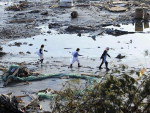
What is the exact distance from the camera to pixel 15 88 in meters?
17.3

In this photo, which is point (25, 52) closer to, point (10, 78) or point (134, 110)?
point (10, 78)

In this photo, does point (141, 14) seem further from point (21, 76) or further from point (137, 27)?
point (21, 76)

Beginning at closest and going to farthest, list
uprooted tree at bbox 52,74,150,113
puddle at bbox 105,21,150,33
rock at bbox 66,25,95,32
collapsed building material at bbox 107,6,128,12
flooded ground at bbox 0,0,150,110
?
uprooted tree at bbox 52,74,150,113 → flooded ground at bbox 0,0,150,110 → puddle at bbox 105,21,150,33 → rock at bbox 66,25,95,32 → collapsed building material at bbox 107,6,128,12

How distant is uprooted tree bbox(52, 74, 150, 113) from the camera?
340 inches

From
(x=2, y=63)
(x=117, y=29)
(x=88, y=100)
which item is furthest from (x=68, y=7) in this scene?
(x=88, y=100)

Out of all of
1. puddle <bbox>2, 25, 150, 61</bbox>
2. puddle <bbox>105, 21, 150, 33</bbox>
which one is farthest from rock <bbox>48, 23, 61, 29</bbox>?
puddle <bbox>105, 21, 150, 33</bbox>

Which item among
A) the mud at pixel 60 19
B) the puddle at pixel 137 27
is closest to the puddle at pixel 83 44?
the puddle at pixel 137 27

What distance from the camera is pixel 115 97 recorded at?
8.64m

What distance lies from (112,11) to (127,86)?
35.1 m

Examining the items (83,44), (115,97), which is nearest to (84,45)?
(83,44)

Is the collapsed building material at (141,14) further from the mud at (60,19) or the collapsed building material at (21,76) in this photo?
the collapsed building material at (21,76)

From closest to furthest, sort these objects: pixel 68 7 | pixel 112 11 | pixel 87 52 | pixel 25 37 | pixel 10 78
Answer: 1. pixel 10 78
2. pixel 87 52
3. pixel 25 37
4. pixel 112 11
5. pixel 68 7

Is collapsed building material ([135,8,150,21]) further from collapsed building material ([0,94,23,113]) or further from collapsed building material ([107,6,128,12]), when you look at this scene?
collapsed building material ([0,94,23,113])

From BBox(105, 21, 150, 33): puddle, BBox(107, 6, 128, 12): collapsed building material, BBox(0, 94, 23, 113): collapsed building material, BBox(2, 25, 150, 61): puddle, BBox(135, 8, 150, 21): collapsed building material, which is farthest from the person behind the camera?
BBox(107, 6, 128, 12): collapsed building material
